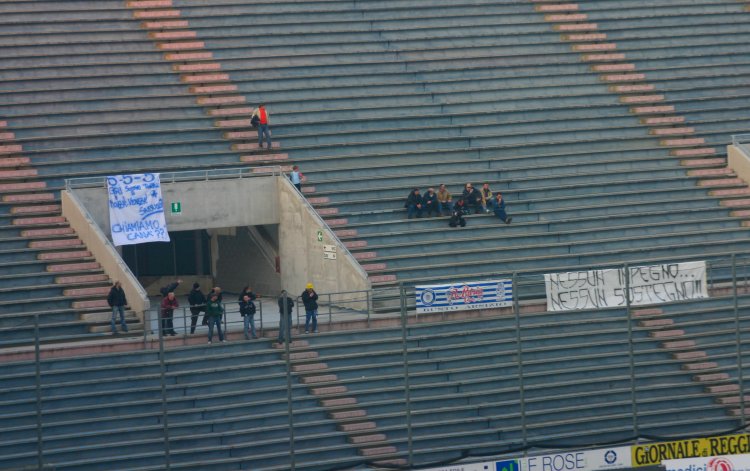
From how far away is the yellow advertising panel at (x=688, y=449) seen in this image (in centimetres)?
3052

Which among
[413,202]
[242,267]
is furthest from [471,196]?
[242,267]

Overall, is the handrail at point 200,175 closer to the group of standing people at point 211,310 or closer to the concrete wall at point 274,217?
the concrete wall at point 274,217

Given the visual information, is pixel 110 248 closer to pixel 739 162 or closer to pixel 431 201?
pixel 431 201

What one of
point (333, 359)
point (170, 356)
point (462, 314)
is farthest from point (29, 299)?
point (462, 314)

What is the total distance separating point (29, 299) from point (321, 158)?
346 inches

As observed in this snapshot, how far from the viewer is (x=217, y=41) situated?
40844mm

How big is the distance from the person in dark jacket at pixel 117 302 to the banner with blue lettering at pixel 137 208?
8.74 feet

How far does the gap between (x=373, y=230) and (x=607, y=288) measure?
21.7 ft

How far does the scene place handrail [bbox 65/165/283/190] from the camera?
114 ft

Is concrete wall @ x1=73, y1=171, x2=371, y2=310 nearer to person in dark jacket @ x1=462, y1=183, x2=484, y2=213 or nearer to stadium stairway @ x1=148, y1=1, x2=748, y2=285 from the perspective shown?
stadium stairway @ x1=148, y1=1, x2=748, y2=285

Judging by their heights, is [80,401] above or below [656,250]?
below

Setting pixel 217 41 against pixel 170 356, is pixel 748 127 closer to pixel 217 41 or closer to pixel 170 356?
pixel 217 41

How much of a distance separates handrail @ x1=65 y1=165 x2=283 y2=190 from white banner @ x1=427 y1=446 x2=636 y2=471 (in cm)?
986

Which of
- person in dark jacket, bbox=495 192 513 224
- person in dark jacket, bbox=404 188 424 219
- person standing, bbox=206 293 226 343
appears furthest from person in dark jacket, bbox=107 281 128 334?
person in dark jacket, bbox=495 192 513 224
